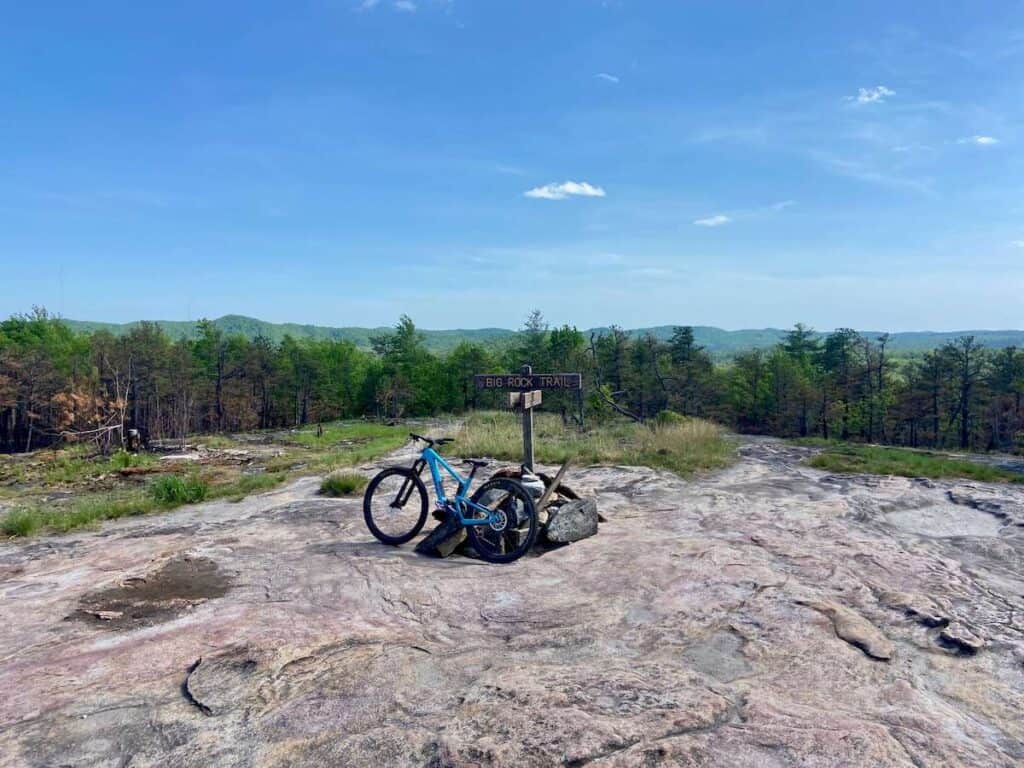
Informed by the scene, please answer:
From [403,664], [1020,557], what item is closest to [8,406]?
[403,664]

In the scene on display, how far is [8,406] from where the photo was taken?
2933 cm

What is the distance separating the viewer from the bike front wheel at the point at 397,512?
6.32 m

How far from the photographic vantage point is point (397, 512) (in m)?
7.49

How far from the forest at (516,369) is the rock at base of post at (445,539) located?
17.3 metres

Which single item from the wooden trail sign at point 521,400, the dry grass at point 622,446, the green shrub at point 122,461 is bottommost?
the green shrub at point 122,461

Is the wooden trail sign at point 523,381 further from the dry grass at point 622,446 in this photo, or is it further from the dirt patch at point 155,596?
the dirt patch at point 155,596

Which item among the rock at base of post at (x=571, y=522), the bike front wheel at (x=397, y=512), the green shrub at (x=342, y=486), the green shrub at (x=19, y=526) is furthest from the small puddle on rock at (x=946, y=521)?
the green shrub at (x=19, y=526)

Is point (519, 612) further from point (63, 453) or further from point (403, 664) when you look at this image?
point (63, 453)

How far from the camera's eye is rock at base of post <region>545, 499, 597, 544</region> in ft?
20.4

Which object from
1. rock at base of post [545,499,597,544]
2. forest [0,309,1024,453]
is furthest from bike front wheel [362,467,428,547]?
forest [0,309,1024,453]

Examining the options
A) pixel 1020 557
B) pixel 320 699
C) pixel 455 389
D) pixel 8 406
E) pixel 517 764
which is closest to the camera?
pixel 517 764

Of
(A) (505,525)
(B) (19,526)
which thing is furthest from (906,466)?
(B) (19,526)

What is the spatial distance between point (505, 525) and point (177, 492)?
6.24 meters

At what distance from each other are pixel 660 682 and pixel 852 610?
6.50ft
